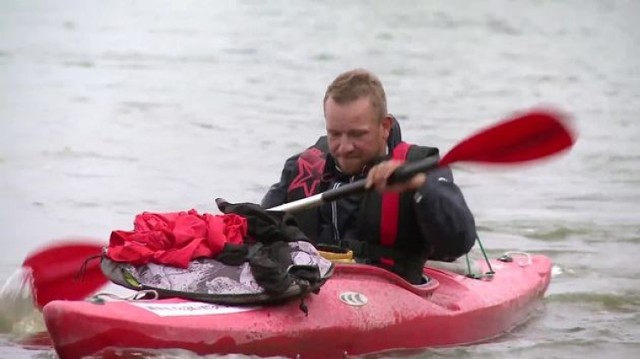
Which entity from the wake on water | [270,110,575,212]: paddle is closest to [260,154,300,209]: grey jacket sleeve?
[270,110,575,212]: paddle

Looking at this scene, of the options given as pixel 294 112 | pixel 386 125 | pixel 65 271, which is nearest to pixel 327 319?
pixel 386 125

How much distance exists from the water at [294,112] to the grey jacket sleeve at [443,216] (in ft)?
1.42

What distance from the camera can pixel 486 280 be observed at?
610cm

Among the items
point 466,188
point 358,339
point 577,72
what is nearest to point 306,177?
point 358,339

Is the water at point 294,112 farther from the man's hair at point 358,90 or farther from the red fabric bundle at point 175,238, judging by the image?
the man's hair at point 358,90

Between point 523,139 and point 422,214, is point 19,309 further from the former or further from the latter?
point 523,139

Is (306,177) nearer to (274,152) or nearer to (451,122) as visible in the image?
(274,152)

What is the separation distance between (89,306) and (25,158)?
5.85m

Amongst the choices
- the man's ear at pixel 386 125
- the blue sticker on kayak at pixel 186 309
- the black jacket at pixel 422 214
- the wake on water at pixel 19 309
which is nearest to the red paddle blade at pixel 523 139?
the black jacket at pixel 422 214

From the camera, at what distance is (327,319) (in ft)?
16.4

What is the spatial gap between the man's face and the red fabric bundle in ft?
1.56

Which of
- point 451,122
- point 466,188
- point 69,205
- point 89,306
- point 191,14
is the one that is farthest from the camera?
point 191,14

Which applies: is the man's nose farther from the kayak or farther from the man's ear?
the kayak

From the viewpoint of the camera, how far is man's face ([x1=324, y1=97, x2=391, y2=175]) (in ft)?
16.8
